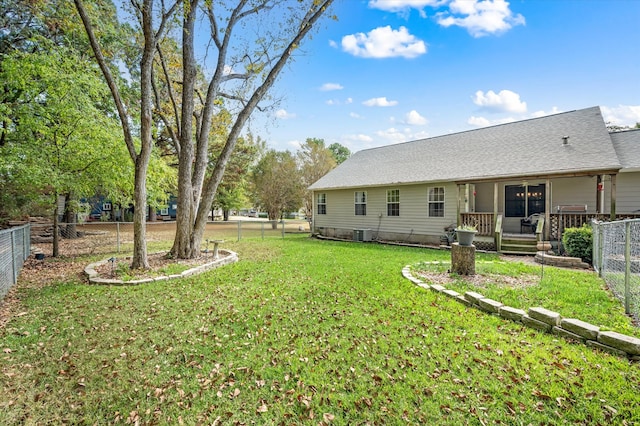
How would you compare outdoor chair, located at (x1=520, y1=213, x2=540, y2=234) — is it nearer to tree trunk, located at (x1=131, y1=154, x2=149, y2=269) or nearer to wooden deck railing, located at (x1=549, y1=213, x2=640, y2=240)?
wooden deck railing, located at (x1=549, y1=213, x2=640, y2=240)

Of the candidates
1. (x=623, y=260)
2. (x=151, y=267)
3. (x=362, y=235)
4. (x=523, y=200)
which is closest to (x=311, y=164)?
(x=362, y=235)

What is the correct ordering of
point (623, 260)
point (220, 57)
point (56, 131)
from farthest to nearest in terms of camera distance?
point (220, 57), point (56, 131), point (623, 260)

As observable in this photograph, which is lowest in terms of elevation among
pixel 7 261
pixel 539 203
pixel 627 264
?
pixel 7 261

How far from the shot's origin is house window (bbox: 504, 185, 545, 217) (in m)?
11.1

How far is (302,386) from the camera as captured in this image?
2.69m

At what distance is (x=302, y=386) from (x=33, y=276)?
7.55 m

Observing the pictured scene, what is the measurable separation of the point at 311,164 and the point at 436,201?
14790 millimetres

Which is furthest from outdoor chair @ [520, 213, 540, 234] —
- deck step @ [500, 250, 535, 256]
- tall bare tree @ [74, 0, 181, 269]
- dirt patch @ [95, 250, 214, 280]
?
tall bare tree @ [74, 0, 181, 269]

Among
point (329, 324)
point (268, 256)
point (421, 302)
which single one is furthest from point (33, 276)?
point (421, 302)

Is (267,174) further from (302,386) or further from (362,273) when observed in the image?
(302,386)

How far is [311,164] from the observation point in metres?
25.1

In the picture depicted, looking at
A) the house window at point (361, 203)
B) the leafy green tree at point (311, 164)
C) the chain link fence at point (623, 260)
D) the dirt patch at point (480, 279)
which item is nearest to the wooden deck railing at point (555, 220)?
the chain link fence at point (623, 260)

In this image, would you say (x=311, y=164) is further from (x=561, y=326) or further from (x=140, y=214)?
(x=561, y=326)

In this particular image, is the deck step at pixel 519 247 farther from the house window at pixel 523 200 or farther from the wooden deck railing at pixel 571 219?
the house window at pixel 523 200
